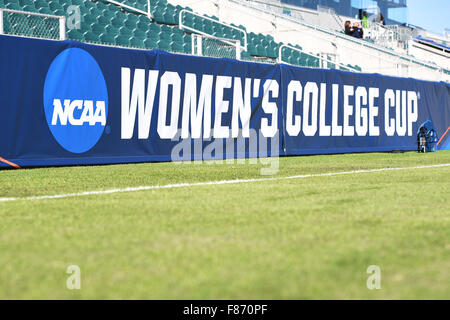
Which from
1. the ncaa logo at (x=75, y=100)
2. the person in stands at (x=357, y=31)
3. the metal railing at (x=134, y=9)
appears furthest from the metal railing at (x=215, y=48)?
the person in stands at (x=357, y=31)

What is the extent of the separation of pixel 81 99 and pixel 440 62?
29970 mm

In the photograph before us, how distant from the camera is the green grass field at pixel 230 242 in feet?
8.99

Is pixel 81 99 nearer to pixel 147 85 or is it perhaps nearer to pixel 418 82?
pixel 147 85

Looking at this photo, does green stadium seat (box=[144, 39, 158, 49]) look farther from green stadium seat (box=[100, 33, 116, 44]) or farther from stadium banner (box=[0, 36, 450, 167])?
stadium banner (box=[0, 36, 450, 167])

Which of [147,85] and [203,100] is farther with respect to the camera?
[203,100]

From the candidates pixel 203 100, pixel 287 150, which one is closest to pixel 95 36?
pixel 203 100

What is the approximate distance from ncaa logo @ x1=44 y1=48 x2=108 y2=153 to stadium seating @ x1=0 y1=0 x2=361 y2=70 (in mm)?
1357

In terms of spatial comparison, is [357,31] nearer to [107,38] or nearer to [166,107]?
[107,38]

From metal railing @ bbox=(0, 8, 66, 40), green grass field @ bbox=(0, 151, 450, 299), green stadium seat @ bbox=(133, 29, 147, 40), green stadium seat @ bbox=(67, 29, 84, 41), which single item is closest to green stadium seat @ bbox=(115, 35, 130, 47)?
green stadium seat @ bbox=(133, 29, 147, 40)

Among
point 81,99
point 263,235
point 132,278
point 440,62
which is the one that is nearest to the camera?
point 132,278

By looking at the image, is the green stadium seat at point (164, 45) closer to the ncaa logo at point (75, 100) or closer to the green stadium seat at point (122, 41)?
the green stadium seat at point (122, 41)

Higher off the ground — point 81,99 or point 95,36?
point 95,36

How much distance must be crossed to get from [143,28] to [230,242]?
551 inches

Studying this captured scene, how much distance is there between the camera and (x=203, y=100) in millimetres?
11656
